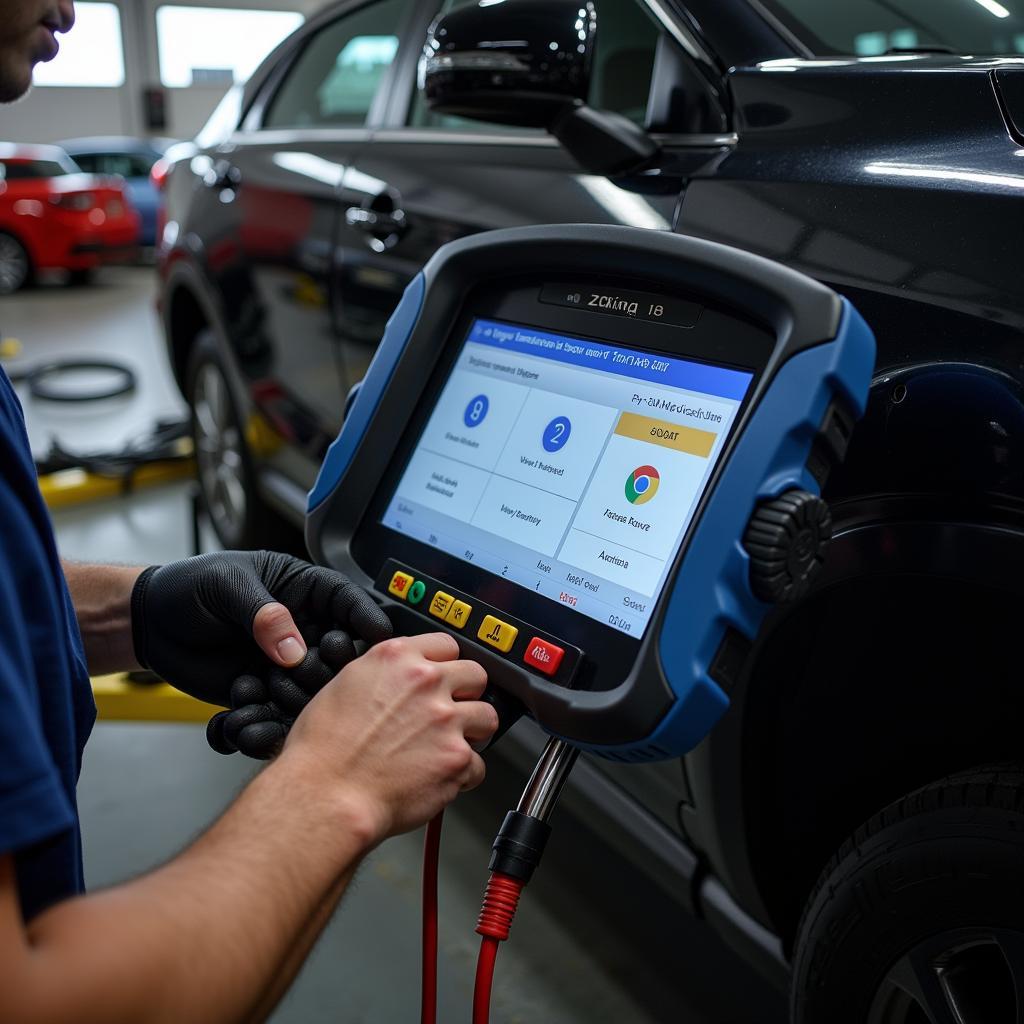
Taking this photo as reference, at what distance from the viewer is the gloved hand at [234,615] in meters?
0.88

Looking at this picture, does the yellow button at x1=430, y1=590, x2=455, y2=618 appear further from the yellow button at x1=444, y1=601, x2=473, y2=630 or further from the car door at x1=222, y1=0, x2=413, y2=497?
the car door at x1=222, y1=0, x2=413, y2=497

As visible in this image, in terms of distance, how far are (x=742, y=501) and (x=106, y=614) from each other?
68cm

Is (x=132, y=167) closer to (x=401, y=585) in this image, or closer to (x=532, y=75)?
(x=532, y=75)

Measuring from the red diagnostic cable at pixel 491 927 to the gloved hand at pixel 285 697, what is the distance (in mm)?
196

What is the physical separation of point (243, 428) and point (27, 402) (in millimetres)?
2581

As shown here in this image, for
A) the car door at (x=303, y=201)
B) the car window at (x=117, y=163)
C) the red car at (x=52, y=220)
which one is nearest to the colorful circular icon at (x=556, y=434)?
the car door at (x=303, y=201)

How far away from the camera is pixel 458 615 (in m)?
0.87

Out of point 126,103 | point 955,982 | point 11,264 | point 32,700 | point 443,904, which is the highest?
point 32,700

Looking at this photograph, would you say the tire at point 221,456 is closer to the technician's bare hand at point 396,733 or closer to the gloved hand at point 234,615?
the gloved hand at point 234,615

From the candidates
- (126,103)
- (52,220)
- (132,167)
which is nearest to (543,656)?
(52,220)

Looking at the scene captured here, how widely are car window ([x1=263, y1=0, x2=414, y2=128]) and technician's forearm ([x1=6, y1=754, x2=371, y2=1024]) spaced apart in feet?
5.79

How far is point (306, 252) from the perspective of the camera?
82.4 inches

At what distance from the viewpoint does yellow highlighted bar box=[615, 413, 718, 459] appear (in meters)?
0.75

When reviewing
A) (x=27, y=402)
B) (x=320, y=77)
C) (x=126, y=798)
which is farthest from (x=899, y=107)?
(x=27, y=402)
